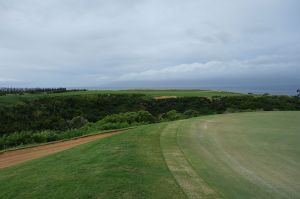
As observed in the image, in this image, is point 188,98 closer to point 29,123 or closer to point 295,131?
point 29,123

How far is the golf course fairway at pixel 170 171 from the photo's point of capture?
5668 mm

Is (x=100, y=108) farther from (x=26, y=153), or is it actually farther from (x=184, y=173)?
(x=184, y=173)

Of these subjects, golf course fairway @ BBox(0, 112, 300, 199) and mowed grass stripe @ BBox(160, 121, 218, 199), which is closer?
mowed grass stripe @ BBox(160, 121, 218, 199)

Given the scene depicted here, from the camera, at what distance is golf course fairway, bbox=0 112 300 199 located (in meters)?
5.67

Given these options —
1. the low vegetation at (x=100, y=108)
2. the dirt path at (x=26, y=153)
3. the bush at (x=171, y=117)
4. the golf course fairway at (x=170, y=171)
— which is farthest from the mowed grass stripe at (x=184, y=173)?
the low vegetation at (x=100, y=108)

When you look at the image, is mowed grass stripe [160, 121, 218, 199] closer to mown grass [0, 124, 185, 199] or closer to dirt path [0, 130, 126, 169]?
mown grass [0, 124, 185, 199]

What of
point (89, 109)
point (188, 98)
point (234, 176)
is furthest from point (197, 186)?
point (188, 98)

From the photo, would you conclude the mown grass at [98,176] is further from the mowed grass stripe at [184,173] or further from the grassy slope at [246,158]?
the grassy slope at [246,158]

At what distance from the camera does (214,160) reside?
7887 millimetres

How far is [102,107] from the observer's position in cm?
5219

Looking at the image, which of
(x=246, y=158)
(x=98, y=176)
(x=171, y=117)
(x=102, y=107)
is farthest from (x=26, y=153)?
(x=102, y=107)

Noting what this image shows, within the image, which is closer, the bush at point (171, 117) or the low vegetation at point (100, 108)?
the bush at point (171, 117)

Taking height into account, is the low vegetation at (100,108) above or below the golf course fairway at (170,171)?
below

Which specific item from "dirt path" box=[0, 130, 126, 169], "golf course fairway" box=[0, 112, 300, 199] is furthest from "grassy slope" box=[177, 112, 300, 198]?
"dirt path" box=[0, 130, 126, 169]
